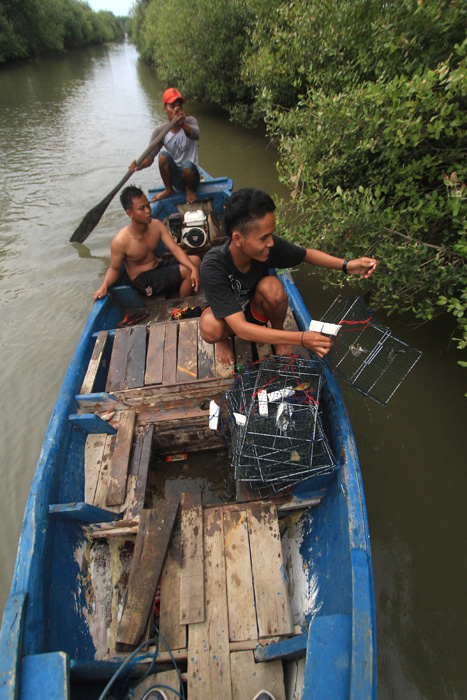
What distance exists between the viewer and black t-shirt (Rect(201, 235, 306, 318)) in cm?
244

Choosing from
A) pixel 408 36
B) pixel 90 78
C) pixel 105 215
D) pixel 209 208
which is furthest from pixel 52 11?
pixel 408 36

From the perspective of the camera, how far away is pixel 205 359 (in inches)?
123

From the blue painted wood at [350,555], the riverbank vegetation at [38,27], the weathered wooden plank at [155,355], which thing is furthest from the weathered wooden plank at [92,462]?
the riverbank vegetation at [38,27]

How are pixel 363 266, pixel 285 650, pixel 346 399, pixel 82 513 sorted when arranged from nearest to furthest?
1. pixel 285 650
2. pixel 82 513
3. pixel 363 266
4. pixel 346 399

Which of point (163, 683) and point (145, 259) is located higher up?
point (145, 259)

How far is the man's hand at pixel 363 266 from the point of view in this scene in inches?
97.4

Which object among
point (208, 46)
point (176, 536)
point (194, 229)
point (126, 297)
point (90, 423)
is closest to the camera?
point (176, 536)

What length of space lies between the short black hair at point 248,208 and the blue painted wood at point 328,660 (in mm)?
2169

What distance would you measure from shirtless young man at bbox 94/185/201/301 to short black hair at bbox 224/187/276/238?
1.97 meters

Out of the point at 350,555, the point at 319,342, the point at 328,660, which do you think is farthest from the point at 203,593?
the point at 319,342

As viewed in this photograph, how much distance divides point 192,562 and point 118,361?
70.8 inches

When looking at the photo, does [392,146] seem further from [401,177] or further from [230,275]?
[230,275]

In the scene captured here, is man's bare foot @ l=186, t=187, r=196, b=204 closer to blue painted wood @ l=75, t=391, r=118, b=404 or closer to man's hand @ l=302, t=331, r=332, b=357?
blue painted wood @ l=75, t=391, r=118, b=404

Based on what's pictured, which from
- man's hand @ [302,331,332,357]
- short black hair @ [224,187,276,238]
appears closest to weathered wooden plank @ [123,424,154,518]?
man's hand @ [302,331,332,357]
